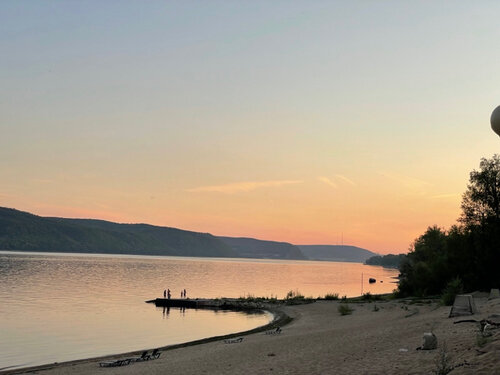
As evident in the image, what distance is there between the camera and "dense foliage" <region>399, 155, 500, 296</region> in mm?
50719

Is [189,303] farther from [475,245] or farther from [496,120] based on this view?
[496,120]

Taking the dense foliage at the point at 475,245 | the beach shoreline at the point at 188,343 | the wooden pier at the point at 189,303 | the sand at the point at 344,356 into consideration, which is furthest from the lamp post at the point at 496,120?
the wooden pier at the point at 189,303

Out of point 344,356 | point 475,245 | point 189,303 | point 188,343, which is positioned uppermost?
point 475,245

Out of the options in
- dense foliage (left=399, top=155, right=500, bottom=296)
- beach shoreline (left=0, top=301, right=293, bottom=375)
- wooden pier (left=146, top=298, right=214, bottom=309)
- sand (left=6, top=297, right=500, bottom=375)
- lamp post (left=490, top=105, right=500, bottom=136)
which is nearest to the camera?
lamp post (left=490, top=105, right=500, bottom=136)

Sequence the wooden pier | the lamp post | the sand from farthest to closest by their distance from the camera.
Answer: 1. the wooden pier
2. the sand
3. the lamp post

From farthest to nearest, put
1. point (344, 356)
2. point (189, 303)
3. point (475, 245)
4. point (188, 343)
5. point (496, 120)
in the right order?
point (189, 303), point (475, 245), point (188, 343), point (344, 356), point (496, 120)

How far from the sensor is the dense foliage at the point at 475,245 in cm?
Result: 5072

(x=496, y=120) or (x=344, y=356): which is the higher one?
(x=496, y=120)

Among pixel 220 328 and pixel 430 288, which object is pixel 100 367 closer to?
pixel 220 328

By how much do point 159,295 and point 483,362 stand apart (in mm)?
86166

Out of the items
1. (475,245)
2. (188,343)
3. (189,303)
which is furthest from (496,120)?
(189,303)

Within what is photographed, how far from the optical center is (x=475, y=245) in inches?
2067

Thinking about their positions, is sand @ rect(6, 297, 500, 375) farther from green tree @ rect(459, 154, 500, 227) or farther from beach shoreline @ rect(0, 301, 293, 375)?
green tree @ rect(459, 154, 500, 227)

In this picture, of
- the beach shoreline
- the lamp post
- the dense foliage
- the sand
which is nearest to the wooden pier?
the beach shoreline
